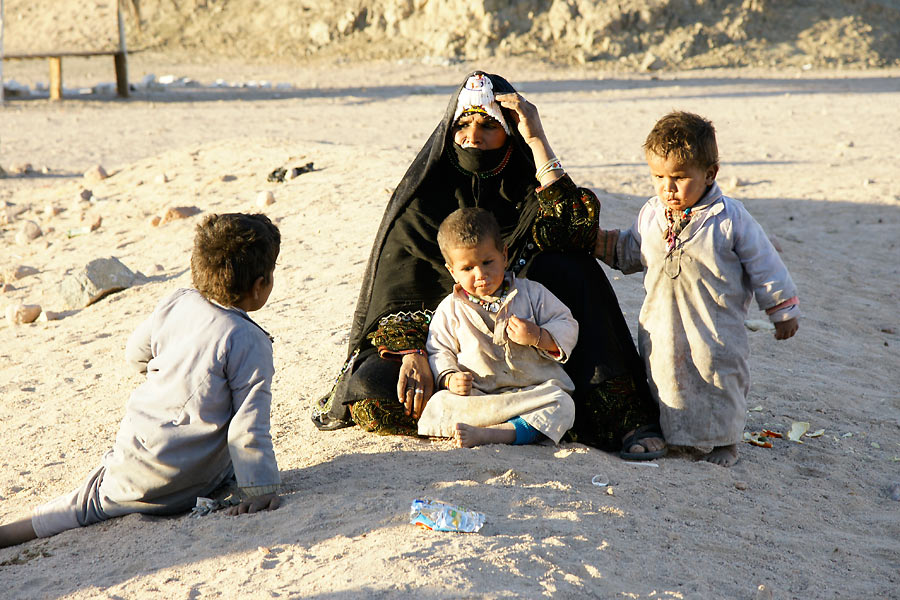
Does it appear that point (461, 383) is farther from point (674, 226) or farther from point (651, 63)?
point (651, 63)

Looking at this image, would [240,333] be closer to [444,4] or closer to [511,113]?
[511,113]

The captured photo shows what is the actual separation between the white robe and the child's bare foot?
0.57m

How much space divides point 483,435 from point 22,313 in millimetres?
4104

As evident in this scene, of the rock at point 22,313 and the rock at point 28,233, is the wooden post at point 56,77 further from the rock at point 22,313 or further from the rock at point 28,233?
the rock at point 22,313

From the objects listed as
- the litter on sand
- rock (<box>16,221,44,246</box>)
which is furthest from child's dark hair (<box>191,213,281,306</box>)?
rock (<box>16,221,44,246</box>)

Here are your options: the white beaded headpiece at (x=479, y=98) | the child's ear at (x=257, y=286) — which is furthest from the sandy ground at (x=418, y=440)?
the white beaded headpiece at (x=479, y=98)

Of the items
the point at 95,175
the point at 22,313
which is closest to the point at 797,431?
the point at 22,313

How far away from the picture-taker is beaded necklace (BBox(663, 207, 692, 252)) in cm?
343

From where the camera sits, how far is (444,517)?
2.72m

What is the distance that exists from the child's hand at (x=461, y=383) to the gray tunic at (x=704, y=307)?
696mm

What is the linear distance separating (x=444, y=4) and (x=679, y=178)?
1956 centimetres

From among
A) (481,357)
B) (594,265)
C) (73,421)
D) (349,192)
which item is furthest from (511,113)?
(349,192)

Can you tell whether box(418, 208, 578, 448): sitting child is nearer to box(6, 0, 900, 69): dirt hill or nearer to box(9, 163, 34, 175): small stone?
box(9, 163, 34, 175): small stone

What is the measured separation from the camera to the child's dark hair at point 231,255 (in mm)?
2924
